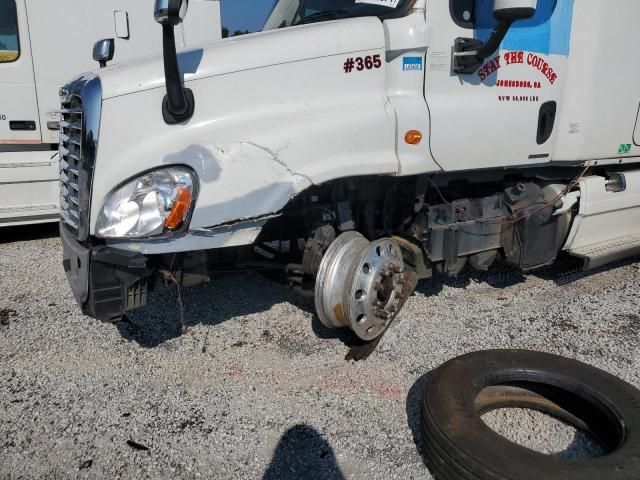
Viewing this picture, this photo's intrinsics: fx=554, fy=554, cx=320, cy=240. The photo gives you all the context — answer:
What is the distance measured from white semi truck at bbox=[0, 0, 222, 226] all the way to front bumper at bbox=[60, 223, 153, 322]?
355 cm

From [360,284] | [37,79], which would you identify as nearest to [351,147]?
[360,284]

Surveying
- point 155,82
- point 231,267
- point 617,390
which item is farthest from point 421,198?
point 155,82

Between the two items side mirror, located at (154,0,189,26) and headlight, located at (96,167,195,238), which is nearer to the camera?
side mirror, located at (154,0,189,26)

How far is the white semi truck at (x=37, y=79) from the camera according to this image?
20.1 feet

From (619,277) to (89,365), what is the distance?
4806 millimetres

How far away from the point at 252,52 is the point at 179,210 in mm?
984

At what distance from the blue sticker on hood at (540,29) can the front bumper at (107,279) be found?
103 inches

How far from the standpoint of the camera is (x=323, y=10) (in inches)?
146

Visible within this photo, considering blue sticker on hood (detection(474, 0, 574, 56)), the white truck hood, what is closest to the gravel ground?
the white truck hood

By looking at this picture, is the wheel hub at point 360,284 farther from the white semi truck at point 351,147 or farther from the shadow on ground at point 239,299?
the shadow on ground at point 239,299

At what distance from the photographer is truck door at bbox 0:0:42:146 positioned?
6137 mm

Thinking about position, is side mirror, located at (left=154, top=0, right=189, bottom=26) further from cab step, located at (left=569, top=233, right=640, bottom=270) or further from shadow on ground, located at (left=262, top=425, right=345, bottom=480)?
cab step, located at (left=569, top=233, right=640, bottom=270)

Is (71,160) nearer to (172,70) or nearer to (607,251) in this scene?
(172,70)

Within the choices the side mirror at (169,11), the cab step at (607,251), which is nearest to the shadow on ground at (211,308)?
the side mirror at (169,11)
